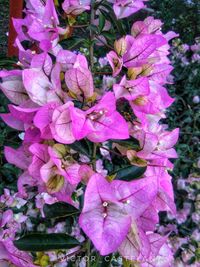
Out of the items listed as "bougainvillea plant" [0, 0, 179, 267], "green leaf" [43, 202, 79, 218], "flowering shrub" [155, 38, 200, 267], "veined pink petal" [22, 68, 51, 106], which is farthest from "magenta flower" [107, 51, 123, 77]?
"flowering shrub" [155, 38, 200, 267]

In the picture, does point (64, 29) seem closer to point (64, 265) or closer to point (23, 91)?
point (23, 91)

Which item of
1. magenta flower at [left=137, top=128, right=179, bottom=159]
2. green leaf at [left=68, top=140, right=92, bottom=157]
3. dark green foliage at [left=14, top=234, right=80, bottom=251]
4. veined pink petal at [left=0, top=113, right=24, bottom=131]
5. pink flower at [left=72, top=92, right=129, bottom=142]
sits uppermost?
pink flower at [left=72, top=92, right=129, bottom=142]

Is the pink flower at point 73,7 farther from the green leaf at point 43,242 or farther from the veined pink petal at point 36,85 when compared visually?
the green leaf at point 43,242

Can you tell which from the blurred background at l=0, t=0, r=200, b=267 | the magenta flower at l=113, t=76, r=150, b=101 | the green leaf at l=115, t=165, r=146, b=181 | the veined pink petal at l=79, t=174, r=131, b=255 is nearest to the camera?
the veined pink petal at l=79, t=174, r=131, b=255

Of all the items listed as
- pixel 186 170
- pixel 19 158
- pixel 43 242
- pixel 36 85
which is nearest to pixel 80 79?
pixel 36 85

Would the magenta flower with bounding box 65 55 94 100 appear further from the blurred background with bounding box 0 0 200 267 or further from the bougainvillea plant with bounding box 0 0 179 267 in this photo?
the blurred background with bounding box 0 0 200 267

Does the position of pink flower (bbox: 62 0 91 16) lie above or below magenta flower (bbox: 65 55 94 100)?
above

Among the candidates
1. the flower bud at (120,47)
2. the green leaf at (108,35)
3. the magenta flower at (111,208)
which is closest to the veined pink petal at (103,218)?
the magenta flower at (111,208)

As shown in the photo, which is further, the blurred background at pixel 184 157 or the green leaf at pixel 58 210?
the blurred background at pixel 184 157

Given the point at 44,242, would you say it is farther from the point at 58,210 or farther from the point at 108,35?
the point at 108,35
